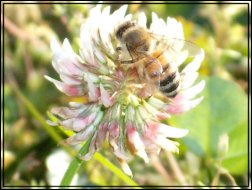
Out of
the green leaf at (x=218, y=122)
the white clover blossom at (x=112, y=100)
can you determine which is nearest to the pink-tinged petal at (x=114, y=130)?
the white clover blossom at (x=112, y=100)

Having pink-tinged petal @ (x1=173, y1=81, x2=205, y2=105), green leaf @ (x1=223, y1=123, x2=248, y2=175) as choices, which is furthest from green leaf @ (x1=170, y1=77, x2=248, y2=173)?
pink-tinged petal @ (x1=173, y1=81, x2=205, y2=105)

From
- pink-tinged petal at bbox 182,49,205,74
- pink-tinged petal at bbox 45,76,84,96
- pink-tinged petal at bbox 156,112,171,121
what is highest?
pink-tinged petal at bbox 182,49,205,74

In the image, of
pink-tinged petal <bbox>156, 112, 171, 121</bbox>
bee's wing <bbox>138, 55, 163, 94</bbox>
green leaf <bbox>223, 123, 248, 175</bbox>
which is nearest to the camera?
bee's wing <bbox>138, 55, 163, 94</bbox>

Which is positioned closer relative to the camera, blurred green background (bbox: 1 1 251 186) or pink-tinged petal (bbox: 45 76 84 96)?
pink-tinged petal (bbox: 45 76 84 96)

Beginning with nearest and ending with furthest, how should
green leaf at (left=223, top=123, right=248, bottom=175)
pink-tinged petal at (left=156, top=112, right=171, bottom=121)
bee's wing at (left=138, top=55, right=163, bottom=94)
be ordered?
1. bee's wing at (left=138, top=55, right=163, bottom=94)
2. pink-tinged petal at (left=156, top=112, right=171, bottom=121)
3. green leaf at (left=223, top=123, right=248, bottom=175)

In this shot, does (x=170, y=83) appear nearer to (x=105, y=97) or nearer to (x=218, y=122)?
(x=105, y=97)

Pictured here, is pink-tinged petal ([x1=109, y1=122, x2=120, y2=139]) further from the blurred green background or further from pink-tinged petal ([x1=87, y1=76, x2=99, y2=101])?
the blurred green background

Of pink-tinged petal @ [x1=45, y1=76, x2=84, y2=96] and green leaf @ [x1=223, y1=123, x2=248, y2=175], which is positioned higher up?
pink-tinged petal @ [x1=45, y1=76, x2=84, y2=96]

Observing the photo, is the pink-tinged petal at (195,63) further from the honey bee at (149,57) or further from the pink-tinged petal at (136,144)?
the pink-tinged petal at (136,144)
